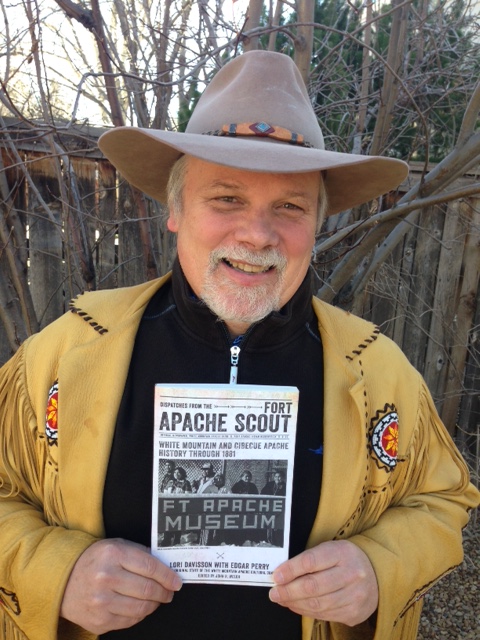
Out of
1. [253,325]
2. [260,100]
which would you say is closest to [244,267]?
[253,325]

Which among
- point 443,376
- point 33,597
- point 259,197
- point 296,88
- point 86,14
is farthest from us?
point 443,376

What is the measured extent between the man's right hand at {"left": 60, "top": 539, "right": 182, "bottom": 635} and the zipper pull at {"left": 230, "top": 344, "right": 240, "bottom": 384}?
0.48m

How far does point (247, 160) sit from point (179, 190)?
0.31 meters

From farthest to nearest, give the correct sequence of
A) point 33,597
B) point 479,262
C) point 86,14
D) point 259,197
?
point 479,262 < point 86,14 < point 259,197 < point 33,597

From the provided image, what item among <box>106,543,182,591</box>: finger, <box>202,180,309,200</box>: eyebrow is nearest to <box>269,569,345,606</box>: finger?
<box>106,543,182,591</box>: finger

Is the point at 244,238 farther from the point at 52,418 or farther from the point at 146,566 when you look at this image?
the point at 146,566

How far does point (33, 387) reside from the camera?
5.06 ft

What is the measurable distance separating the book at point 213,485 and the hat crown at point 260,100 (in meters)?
0.71

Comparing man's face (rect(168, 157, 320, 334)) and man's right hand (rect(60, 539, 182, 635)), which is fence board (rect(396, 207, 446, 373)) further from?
man's right hand (rect(60, 539, 182, 635))

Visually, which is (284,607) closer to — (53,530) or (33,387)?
(53,530)

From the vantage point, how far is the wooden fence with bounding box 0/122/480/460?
9.25 ft

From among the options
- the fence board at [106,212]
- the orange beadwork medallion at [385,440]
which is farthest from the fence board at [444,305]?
the orange beadwork medallion at [385,440]

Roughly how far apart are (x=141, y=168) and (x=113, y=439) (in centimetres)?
83

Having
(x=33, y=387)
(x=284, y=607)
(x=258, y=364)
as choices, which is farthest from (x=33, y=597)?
(x=258, y=364)
